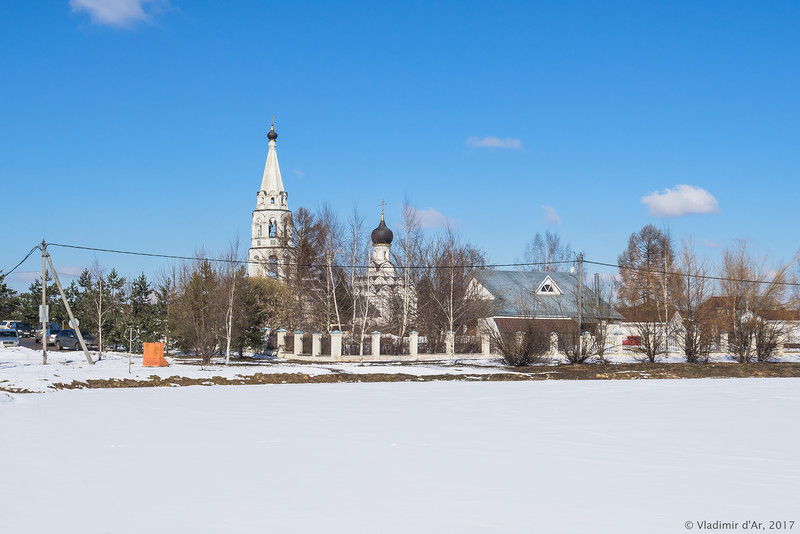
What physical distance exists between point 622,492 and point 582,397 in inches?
443

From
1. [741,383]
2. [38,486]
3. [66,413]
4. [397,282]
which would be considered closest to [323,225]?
[397,282]

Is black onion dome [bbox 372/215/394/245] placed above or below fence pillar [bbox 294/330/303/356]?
above

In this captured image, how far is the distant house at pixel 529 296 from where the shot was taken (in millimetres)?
49250

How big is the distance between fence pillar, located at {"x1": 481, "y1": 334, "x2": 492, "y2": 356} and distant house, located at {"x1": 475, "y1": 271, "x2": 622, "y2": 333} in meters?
3.12

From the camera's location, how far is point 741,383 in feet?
80.7

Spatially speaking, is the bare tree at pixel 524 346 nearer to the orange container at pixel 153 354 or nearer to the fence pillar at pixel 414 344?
the fence pillar at pixel 414 344

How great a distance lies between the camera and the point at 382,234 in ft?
220

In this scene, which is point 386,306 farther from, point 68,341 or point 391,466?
point 391,466

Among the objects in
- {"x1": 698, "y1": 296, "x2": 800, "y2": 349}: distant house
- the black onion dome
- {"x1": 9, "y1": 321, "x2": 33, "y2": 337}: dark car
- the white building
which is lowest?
{"x1": 9, "y1": 321, "x2": 33, "y2": 337}: dark car

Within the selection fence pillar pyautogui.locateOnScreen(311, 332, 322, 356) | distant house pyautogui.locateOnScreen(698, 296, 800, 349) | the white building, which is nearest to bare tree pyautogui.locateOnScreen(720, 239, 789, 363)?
distant house pyautogui.locateOnScreen(698, 296, 800, 349)

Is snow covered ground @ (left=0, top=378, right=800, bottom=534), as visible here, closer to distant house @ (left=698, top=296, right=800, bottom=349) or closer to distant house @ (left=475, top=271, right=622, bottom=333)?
distant house @ (left=698, top=296, right=800, bottom=349)

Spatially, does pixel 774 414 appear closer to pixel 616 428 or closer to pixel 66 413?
pixel 616 428

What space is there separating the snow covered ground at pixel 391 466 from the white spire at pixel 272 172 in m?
71.6

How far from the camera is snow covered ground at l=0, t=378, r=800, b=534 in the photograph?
6805 millimetres
